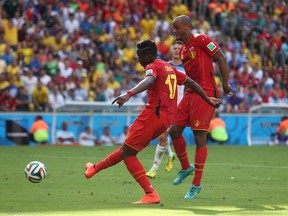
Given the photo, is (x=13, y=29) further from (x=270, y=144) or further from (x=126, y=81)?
(x=270, y=144)

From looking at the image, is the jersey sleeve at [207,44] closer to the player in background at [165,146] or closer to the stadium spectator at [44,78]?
the player in background at [165,146]

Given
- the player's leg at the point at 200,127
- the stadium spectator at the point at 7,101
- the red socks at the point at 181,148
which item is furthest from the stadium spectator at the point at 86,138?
the player's leg at the point at 200,127

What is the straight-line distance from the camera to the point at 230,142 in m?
28.9

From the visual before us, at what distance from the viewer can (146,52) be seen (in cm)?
1118

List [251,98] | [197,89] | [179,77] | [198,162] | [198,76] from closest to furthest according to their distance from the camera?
[179,77] → [197,89] → [198,162] → [198,76] → [251,98]

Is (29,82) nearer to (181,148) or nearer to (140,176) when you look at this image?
(181,148)

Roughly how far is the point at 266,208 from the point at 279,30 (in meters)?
25.9

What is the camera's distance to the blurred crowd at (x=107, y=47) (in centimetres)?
2666

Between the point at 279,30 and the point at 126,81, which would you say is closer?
the point at 126,81

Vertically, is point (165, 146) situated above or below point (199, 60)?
below

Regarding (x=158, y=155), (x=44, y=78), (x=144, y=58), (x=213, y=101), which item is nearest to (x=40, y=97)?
(x=44, y=78)

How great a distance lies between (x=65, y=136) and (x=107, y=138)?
4.70 ft

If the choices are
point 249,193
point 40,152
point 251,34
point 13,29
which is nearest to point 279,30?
point 251,34

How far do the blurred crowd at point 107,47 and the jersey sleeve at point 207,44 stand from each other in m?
13.9
